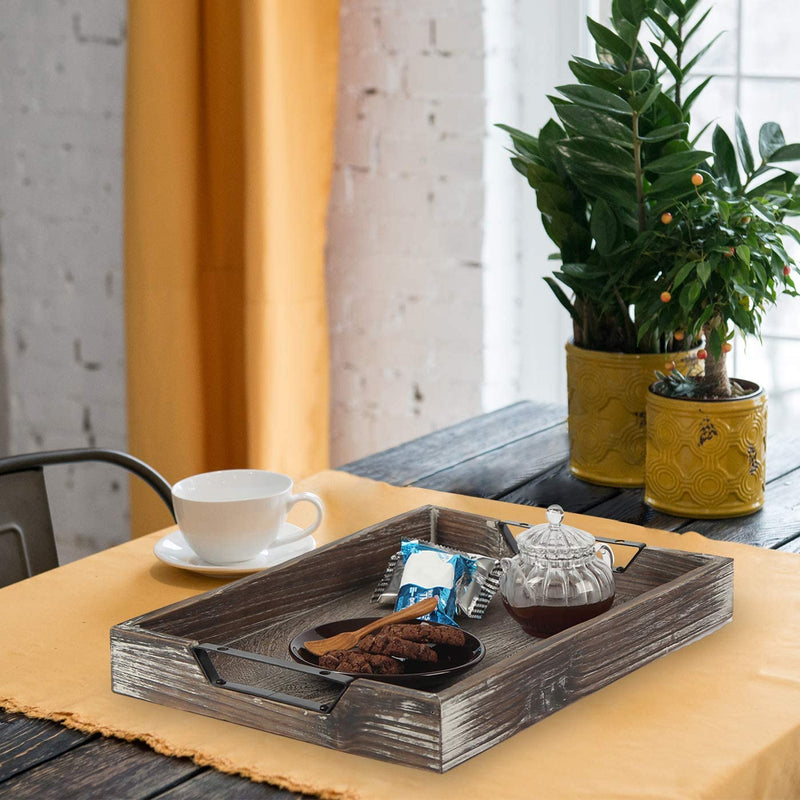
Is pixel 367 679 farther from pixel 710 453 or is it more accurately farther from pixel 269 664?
pixel 710 453

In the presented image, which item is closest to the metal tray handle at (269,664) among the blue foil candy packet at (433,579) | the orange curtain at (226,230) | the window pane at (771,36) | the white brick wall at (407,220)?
the blue foil candy packet at (433,579)

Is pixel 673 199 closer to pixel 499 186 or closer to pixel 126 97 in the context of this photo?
pixel 499 186

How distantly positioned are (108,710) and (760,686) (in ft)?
1.49

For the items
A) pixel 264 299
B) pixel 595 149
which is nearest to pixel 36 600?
pixel 595 149

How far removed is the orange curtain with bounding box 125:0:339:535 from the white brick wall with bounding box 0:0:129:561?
0.29 meters

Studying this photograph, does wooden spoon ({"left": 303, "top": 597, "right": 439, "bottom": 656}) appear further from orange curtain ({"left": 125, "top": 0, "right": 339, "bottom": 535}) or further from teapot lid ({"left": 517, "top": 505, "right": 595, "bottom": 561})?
orange curtain ({"left": 125, "top": 0, "right": 339, "bottom": 535})

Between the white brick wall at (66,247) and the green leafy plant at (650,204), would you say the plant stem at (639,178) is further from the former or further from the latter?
the white brick wall at (66,247)

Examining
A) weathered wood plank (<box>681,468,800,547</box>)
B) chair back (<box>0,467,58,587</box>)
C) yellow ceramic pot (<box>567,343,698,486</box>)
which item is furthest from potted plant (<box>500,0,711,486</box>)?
chair back (<box>0,467,58,587</box>)

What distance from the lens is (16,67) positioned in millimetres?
2514

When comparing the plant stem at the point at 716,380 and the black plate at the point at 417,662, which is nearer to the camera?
the black plate at the point at 417,662

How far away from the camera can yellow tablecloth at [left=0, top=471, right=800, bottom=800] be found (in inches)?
29.4

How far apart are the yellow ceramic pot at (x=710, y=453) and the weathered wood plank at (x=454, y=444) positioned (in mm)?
306

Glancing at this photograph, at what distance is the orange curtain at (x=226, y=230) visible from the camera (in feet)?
6.96

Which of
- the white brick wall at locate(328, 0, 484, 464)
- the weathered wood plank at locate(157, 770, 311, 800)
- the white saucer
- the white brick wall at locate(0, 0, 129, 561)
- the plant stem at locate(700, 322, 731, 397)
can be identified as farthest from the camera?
the white brick wall at locate(0, 0, 129, 561)
